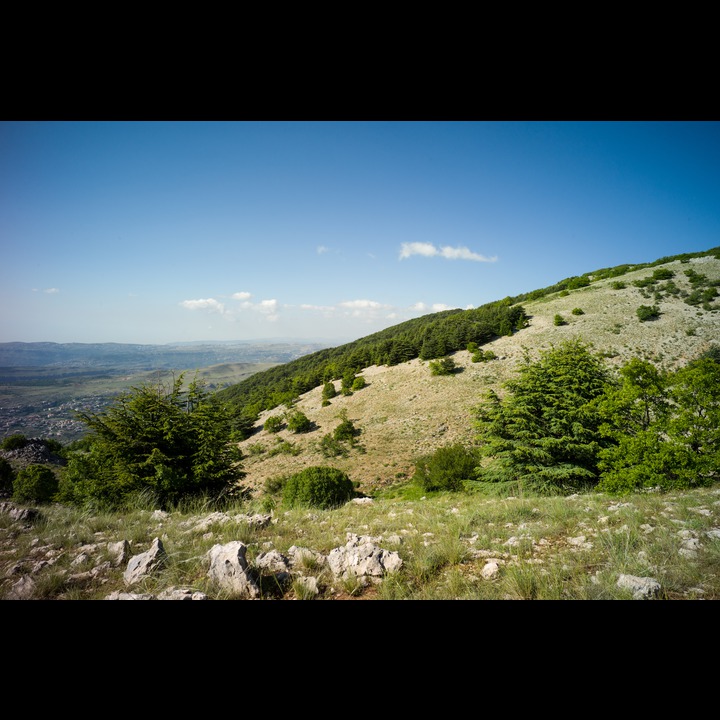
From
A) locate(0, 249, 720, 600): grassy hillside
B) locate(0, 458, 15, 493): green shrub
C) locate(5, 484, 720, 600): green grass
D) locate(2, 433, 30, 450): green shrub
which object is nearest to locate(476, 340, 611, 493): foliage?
locate(0, 249, 720, 600): grassy hillside

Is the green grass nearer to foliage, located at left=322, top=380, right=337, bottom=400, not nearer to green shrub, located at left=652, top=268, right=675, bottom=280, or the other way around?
foliage, located at left=322, top=380, right=337, bottom=400

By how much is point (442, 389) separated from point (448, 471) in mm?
12271

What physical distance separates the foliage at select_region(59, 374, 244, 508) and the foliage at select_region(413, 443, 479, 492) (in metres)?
7.71

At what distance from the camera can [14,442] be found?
79.1 ft

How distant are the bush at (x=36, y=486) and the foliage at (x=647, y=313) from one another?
145 ft

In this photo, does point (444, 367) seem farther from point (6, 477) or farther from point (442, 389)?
point (6, 477)

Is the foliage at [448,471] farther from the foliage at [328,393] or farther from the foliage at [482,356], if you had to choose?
the foliage at [328,393]

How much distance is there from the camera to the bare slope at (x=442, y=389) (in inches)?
715
